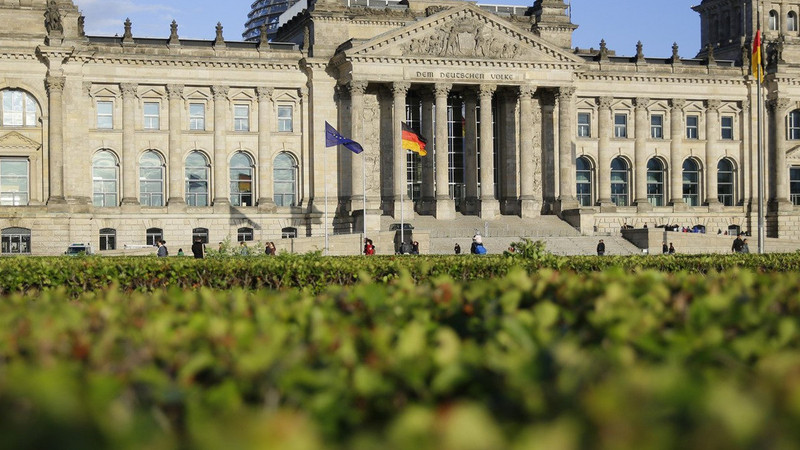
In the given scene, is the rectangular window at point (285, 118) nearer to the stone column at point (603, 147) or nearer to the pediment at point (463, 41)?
the pediment at point (463, 41)

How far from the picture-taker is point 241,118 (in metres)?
71.8

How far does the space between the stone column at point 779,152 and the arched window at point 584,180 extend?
49.3 ft

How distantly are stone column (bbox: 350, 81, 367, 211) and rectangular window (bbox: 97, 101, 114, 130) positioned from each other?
16266mm

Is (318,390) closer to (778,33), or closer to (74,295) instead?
(74,295)

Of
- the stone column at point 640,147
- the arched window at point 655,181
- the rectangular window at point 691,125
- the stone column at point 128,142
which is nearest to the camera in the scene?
the stone column at point 128,142

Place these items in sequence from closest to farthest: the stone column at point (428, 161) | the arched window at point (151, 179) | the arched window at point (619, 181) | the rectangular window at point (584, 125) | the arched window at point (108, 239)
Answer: the arched window at point (108, 239) → the arched window at point (151, 179) → the stone column at point (428, 161) → the rectangular window at point (584, 125) → the arched window at point (619, 181)

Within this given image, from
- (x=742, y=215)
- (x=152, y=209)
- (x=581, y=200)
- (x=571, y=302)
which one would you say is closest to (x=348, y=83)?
(x=152, y=209)

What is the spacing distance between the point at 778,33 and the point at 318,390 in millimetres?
86642

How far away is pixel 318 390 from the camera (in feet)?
18.3

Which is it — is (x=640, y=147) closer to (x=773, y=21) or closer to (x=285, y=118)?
(x=773, y=21)

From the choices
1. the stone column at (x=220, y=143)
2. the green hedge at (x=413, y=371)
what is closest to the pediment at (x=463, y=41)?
the stone column at (x=220, y=143)

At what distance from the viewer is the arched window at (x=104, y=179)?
6862cm

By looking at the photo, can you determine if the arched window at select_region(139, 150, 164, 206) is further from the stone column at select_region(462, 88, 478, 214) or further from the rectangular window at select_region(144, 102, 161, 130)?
the stone column at select_region(462, 88, 478, 214)

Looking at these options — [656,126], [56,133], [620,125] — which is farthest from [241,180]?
[656,126]
